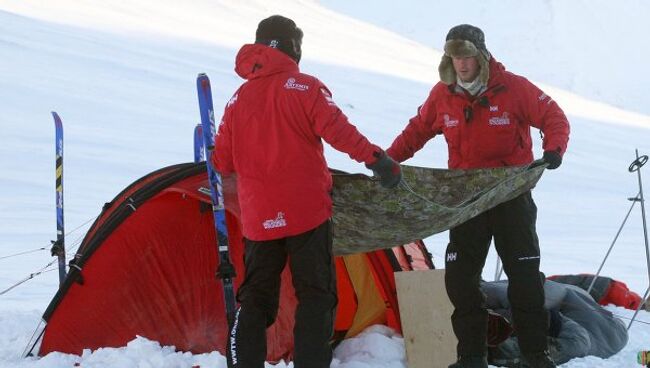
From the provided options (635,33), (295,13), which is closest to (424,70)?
(295,13)

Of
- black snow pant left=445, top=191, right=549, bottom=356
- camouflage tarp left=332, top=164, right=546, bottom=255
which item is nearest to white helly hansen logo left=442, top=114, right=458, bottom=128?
camouflage tarp left=332, top=164, right=546, bottom=255

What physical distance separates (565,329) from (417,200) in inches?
64.4

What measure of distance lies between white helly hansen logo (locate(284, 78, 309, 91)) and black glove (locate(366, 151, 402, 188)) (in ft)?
1.41

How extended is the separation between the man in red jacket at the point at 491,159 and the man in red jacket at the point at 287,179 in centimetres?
82

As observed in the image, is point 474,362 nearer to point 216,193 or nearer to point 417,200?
point 417,200

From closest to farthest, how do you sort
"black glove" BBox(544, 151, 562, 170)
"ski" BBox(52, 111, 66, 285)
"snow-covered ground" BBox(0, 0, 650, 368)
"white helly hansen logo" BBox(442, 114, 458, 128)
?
1. "black glove" BBox(544, 151, 562, 170)
2. "white helly hansen logo" BBox(442, 114, 458, 128)
3. "ski" BBox(52, 111, 66, 285)
4. "snow-covered ground" BBox(0, 0, 650, 368)

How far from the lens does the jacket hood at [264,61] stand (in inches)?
157

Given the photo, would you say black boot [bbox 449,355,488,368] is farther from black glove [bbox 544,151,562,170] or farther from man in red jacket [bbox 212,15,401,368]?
black glove [bbox 544,151,562,170]

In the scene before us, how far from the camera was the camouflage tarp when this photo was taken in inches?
178

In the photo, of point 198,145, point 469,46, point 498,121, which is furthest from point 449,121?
point 198,145

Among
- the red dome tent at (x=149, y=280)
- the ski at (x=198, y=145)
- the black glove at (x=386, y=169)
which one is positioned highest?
the ski at (x=198, y=145)

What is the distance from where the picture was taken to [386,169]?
3.93m

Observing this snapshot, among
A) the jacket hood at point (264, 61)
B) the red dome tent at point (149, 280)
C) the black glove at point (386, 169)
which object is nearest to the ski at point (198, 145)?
the red dome tent at point (149, 280)

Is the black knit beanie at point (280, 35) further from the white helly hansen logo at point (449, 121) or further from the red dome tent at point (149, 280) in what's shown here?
the red dome tent at point (149, 280)
